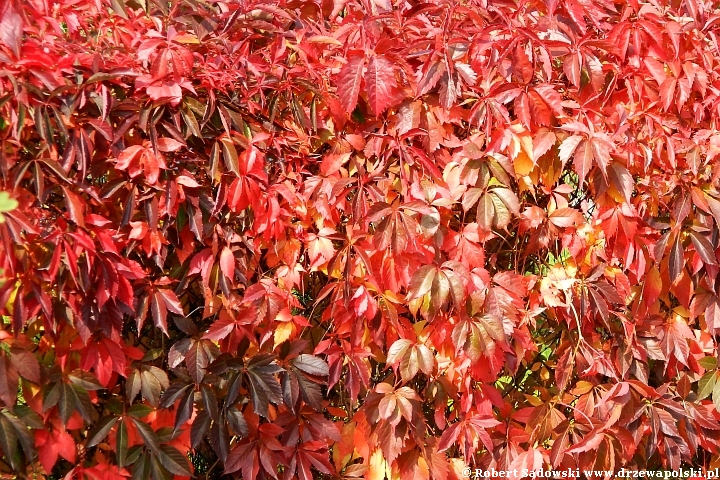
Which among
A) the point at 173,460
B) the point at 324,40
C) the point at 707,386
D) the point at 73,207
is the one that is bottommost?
the point at 707,386

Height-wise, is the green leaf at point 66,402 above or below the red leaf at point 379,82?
below

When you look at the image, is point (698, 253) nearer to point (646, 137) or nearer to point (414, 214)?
point (646, 137)

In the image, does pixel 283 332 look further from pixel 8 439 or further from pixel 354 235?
pixel 8 439

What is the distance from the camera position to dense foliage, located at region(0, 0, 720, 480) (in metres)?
1.76

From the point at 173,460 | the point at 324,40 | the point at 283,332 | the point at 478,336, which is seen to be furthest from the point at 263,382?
the point at 324,40

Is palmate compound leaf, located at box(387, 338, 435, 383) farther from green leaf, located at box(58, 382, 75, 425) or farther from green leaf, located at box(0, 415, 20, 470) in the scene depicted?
green leaf, located at box(0, 415, 20, 470)

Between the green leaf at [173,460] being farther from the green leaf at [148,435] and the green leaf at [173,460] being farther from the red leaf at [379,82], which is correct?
the red leaf at [379,82]

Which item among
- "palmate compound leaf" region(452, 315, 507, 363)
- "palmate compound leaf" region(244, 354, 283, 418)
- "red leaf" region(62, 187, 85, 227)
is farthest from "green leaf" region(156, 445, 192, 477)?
"palmate compound leaf" region(452, 315, 507, 363)

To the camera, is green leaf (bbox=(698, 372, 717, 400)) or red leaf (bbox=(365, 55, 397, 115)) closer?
red leaf (bbox=(365, 55, 397, 115))

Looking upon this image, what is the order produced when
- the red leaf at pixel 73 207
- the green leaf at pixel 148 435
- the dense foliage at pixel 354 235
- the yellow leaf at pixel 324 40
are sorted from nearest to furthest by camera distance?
the red leaf at pixel 73 207 < the dense foliage at pixel 354 235 < the green leaf at pixel 148 435 < the yellow leaf at pixel 324 40

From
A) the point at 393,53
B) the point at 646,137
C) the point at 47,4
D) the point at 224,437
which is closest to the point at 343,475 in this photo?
the point at 224,437

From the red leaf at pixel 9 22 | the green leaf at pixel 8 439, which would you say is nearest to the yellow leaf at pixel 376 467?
the green leaf at pixel 8 439

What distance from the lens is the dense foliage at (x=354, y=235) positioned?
1761mm

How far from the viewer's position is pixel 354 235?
195cm
